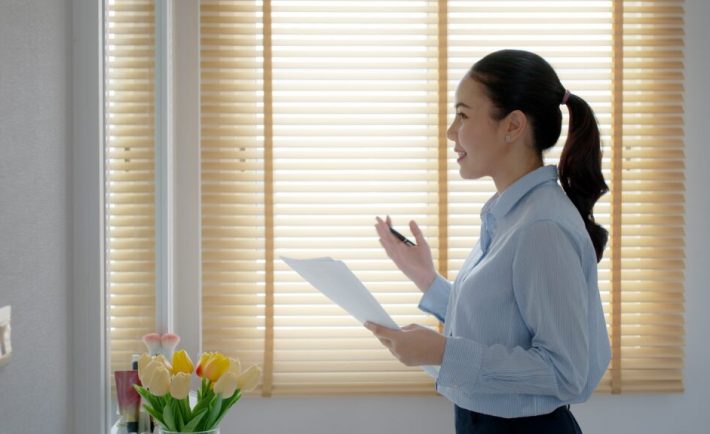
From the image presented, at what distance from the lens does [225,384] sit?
175 cm

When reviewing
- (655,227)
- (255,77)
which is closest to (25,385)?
(255,77)

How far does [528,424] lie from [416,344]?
298 millimetres

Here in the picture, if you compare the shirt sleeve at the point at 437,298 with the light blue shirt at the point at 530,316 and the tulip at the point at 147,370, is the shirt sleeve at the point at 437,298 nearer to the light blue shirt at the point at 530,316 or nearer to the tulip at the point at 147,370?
the light blue shirt at the point at 530,316

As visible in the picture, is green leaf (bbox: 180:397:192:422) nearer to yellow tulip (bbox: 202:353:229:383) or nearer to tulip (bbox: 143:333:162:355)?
yellow tulip (bbox: 202:353:229:383)

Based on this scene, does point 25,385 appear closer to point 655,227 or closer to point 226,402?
point 226,402

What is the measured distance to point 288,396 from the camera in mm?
2967

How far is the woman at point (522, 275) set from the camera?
149cm

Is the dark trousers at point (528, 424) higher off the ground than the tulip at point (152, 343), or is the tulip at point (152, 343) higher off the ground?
the tulip at point (152, 343)

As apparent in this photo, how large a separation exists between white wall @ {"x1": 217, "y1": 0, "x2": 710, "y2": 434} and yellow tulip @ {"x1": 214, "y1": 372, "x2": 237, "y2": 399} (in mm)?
1247

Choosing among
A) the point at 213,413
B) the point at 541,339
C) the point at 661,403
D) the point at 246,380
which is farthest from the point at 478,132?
the point at 661,403

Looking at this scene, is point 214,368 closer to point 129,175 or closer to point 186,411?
point 186,411

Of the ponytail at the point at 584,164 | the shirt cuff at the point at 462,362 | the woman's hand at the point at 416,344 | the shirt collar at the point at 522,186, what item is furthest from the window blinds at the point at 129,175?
the ponytail at the point at 584,164

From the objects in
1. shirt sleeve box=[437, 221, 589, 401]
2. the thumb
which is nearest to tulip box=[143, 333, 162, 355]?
the thumb

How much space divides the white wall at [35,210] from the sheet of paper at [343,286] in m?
0.44
